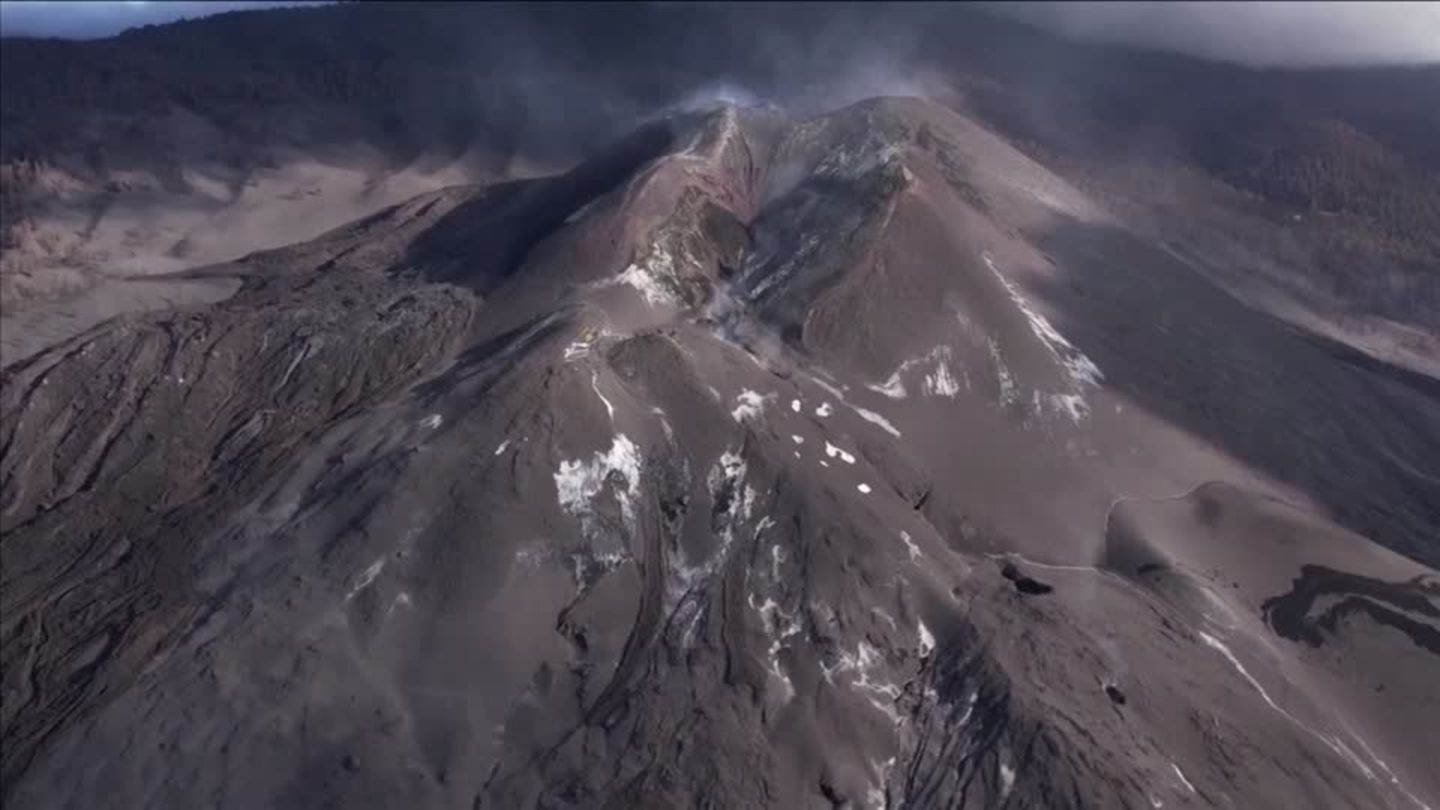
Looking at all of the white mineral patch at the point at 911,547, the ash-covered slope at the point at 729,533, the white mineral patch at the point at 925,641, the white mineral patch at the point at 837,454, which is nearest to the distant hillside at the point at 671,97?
the ash-covered slope at the point at 729,533

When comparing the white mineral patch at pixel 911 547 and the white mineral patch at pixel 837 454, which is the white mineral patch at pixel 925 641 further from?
the white mineral patch at pixel 837 454

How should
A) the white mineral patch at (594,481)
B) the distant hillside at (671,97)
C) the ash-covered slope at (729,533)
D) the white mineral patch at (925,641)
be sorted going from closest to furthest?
the ash-covered slope at (729,533), the white mineral patch at (925,641), the white mineral patch at (594,481), the distant hillside at (671,97)

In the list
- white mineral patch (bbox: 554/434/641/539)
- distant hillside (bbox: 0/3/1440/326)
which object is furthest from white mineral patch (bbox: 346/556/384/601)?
distant hillside (bbox: 0/3/1440/326)

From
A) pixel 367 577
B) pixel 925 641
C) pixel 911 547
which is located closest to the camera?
pixel 925 641

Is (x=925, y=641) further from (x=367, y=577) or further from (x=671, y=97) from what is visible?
(x=671, y=97)

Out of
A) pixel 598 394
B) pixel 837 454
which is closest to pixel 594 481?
pixel 598 394

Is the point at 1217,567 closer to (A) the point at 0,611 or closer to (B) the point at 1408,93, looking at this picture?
(A) the point at 0,611

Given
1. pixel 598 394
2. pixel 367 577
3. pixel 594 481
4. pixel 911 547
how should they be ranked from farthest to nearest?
pixel 598 394, pixel 594 481, pixel 911 547, pixel 367 577

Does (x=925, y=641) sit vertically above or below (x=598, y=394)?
below

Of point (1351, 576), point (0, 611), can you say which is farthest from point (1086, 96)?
point (0, 611)
